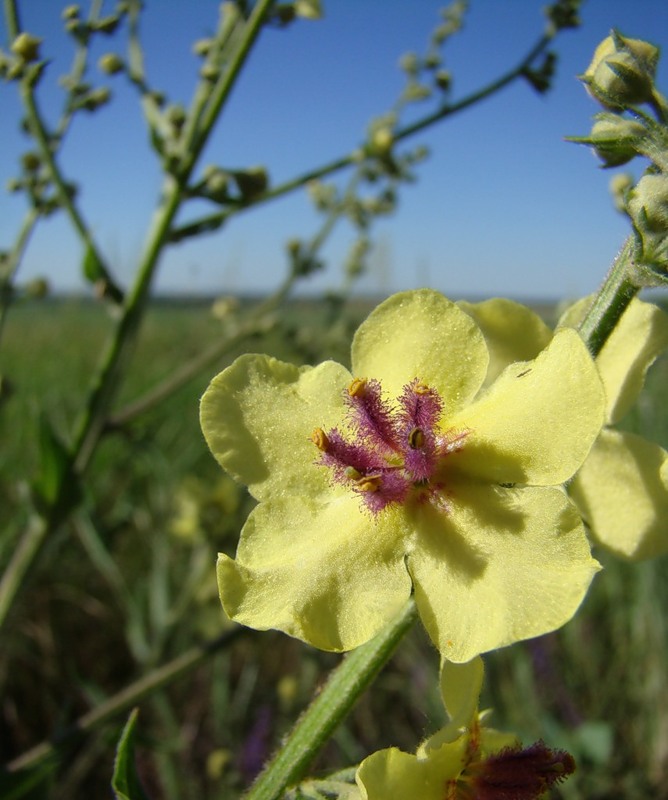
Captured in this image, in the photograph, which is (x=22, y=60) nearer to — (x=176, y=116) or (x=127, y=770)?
(x=176, y=116)

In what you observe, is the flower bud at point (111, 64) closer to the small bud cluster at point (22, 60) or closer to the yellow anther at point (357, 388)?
the small bud cluster at point (22, 60)

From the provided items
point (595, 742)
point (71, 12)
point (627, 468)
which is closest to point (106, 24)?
point (71, 12)

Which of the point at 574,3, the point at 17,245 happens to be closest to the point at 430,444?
the point at 17,245

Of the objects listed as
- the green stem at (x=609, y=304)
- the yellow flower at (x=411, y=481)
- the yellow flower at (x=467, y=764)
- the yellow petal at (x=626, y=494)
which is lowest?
the yellow flower at (x=467, y=764)

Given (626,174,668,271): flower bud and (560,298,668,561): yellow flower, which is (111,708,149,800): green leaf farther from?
(626,174,668,271): flower bud

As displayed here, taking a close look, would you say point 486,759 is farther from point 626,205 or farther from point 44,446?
point 44,446

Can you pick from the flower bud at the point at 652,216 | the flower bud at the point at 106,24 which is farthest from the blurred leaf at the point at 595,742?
the flower bud at the point at 106,24

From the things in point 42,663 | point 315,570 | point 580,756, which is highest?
point 315,570
